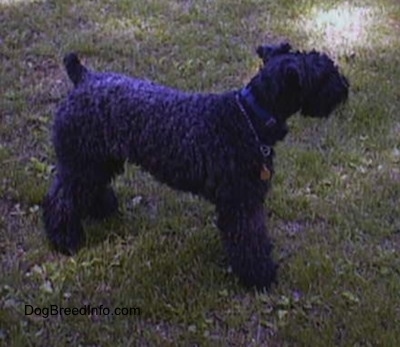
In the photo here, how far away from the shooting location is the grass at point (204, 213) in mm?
4316

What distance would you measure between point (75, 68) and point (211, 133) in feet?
3.21

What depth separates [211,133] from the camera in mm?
4426

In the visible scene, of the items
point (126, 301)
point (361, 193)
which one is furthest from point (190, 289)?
point (361, 193)

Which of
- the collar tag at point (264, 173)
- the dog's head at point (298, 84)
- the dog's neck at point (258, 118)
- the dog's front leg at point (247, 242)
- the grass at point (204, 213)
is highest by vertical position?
the dog's head at point (298, 84)

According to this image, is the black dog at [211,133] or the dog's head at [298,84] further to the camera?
the black dog at [211,133]

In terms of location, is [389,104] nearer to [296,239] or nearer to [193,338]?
[296,239]

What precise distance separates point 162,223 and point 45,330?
1.27 meters

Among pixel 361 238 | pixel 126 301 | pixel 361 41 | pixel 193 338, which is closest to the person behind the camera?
pixel 193 338

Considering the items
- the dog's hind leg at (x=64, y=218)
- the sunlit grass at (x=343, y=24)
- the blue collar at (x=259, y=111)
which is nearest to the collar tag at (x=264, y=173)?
the blue collar at (x=259, y=111)

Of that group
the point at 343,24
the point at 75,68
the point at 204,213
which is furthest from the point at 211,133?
the point at 343,24

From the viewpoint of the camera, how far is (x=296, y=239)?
5152mm

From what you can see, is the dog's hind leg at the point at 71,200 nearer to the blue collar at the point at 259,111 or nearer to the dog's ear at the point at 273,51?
the blue collar at the point at 259,111

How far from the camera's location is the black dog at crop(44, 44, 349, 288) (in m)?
4.38

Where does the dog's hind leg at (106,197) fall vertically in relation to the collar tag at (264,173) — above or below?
below
